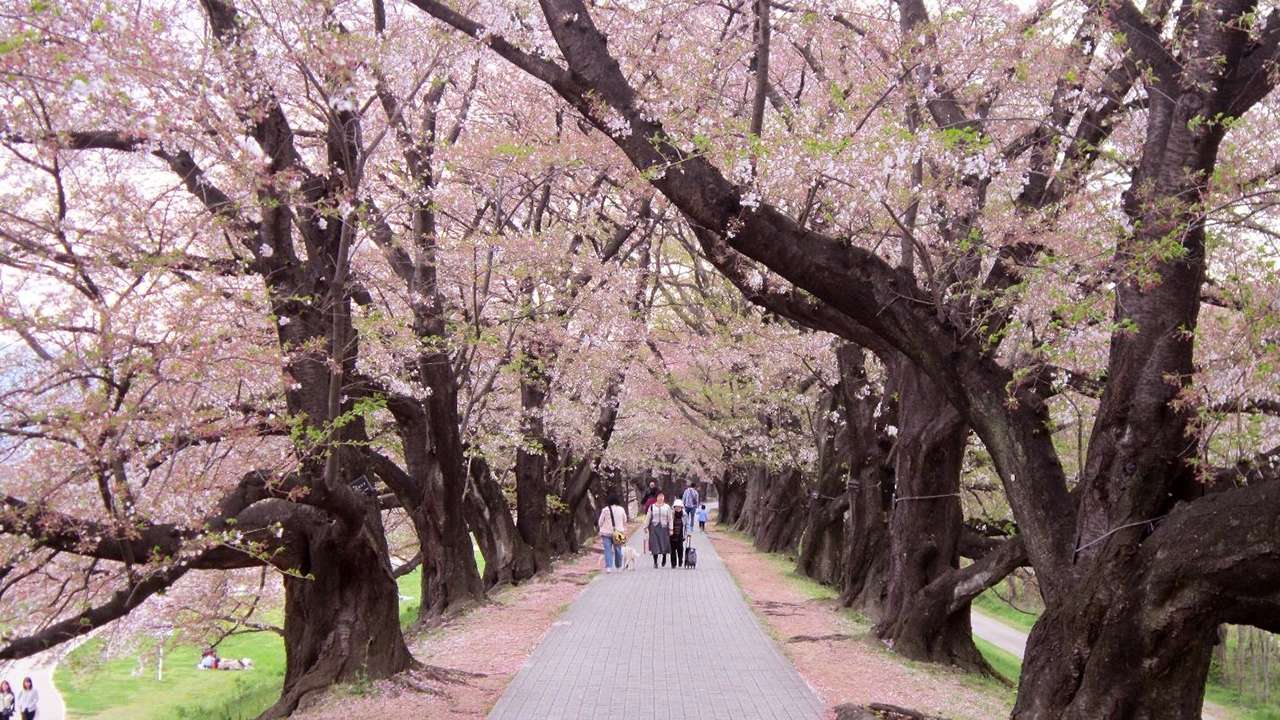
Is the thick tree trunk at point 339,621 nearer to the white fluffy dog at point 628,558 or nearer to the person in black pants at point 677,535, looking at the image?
the white fluffy dog at point 628,558

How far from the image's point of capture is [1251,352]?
17.5 feet

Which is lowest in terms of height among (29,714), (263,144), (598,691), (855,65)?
(29,714)

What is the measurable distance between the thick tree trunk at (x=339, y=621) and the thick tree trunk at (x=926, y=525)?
629 centimetres

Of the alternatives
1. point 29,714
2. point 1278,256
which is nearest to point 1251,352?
point 1278,256

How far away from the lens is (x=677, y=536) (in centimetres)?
2461

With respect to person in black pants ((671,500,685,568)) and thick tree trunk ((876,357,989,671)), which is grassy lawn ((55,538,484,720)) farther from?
thick tree trunk ((876,357,989,671))

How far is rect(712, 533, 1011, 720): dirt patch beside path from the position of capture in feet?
30.4

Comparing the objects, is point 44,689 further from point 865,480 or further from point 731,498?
point 731,498

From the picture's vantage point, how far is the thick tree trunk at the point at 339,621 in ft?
30.8

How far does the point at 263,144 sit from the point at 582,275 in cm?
894

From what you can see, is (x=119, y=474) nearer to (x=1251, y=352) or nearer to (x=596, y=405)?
(x=1251, y=352)

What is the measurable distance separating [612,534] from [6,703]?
12.5m

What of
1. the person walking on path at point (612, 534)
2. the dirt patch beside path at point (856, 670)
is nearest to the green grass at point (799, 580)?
the dirt patch beside path at point (856, 670)

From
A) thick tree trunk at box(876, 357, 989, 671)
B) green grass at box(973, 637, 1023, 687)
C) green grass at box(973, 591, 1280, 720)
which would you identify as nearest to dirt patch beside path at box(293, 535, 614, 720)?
thick tree trunk at box(876, 357, 989, 671)
